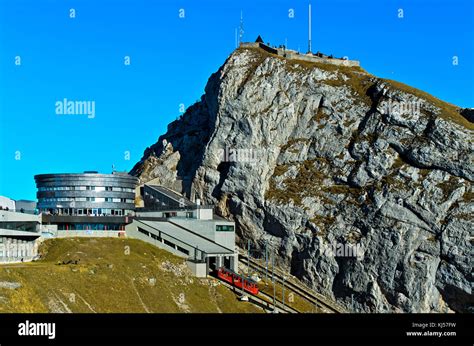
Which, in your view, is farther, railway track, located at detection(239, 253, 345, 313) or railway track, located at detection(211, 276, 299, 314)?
railway track, located at detection(239, 253, 345, 313)

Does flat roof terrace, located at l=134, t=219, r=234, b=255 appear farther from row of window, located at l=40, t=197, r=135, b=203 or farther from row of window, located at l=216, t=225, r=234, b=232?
row of window, located at l=40, t=197, r=135, b=203

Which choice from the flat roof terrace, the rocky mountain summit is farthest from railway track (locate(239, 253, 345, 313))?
the flat roof terrace

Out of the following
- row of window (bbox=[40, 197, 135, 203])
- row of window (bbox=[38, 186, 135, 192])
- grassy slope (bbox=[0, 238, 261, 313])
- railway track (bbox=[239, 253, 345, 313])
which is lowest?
railway track (bbox=[239, 253, 345, 313])

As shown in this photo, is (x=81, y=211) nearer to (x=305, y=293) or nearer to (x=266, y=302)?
(x=266, y=302)

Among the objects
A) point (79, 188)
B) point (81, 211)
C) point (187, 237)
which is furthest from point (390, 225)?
point (79, 188)

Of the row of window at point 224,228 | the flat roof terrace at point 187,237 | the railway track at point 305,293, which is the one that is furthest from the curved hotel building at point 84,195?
the railway track at point 305,293

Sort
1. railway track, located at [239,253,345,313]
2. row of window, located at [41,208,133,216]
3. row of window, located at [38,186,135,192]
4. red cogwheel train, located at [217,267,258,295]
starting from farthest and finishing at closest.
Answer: row of window, located at [38,186,135,192]
row of window, located at [41,208,133,216]
railway track, located at [239,253,345,313]
red cogwheel train, located at [217,267,258,295]
